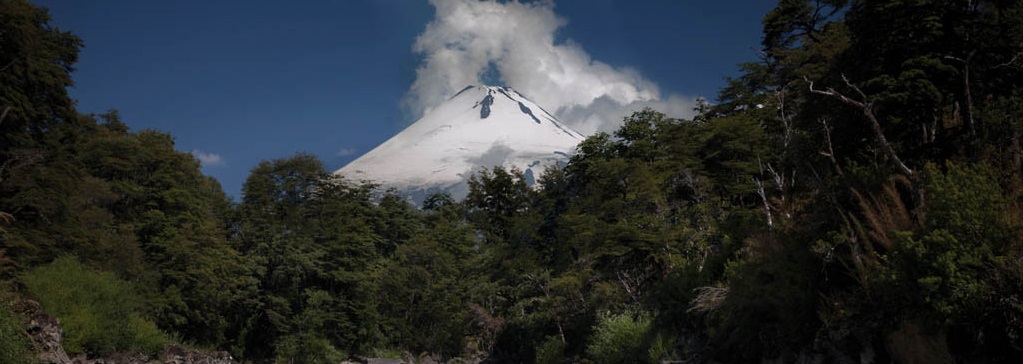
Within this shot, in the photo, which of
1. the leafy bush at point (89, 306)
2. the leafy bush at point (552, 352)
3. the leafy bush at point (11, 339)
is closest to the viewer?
the leafy bush at point (11, 339)

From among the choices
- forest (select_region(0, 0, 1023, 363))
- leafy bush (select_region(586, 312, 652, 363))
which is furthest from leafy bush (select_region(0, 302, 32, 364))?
leafy bush (select_region(586, 312, 652, 363))

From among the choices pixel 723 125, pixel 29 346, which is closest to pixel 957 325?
pixel 723 125

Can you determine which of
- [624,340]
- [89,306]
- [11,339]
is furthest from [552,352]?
[11,339]

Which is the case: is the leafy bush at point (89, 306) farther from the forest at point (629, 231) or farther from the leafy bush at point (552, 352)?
the leafy bush at point (552, 352)

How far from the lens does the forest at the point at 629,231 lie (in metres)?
8.70

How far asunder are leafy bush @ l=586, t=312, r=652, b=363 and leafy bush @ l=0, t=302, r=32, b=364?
62.1 ft

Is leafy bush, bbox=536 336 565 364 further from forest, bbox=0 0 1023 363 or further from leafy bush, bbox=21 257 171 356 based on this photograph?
leafy bush, bbox=21 257 171 356

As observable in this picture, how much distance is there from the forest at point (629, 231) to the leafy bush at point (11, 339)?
86 millimetres

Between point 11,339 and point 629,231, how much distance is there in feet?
75.1

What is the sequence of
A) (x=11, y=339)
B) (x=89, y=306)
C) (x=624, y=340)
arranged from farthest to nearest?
(x=89, y=306) → (x=624, y=340) → (x=11, y=339)

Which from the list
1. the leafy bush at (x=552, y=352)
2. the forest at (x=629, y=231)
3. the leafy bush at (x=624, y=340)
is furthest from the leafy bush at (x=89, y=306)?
the leafy bush at (x=624, y=340)

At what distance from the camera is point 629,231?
28.1 metres

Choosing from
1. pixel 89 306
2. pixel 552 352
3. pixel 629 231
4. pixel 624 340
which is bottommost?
pixel 552 352

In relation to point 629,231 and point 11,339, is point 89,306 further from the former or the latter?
point 629,231
